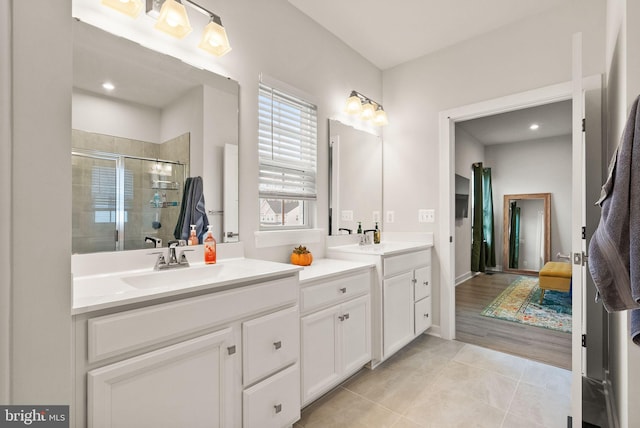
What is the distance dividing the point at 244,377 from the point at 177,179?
1.08 metres

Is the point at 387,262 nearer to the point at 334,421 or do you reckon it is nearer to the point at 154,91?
the point at 334,421

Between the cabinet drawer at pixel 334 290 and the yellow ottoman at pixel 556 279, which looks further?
the yellow ottoman at pixel 556 279

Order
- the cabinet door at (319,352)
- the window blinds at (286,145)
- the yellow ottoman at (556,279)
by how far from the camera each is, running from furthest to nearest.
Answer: the yellow ottoman at (556,279) < the window blinds at (286,145) < the cabinet door at (319,352)

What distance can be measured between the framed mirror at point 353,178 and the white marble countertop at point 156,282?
3.69 ft

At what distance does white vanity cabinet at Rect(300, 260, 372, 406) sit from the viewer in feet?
5.69

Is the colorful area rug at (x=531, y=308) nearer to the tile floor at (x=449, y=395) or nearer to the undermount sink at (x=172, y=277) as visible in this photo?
the tile floor at (x=449, y=395)

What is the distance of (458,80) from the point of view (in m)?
2.86

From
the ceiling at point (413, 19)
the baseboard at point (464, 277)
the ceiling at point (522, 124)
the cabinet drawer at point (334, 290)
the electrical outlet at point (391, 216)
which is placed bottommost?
the baseboard at point (464, 277)

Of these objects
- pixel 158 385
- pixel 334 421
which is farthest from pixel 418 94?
A: pixel 158 385


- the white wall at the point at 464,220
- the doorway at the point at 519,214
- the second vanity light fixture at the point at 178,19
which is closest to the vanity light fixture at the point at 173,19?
the second vanity light fixture at the point at 178,19

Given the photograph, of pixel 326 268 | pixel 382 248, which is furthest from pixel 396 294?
pixel 326 268

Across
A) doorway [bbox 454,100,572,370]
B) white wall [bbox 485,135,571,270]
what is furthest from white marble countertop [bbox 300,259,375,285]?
white wall [bbox 485,135,571,270]

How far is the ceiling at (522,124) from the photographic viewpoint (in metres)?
4.17

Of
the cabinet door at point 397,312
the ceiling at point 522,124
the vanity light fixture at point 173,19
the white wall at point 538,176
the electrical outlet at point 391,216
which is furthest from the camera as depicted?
the white wall at point 538,176
